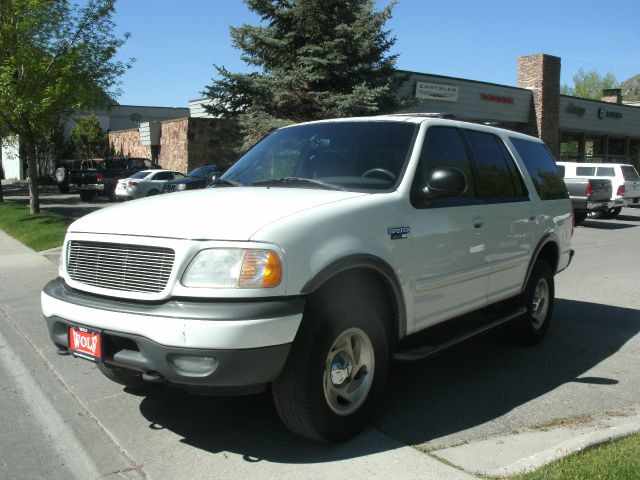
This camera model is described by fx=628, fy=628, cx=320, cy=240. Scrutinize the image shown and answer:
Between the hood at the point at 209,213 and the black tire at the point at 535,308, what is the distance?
2.64 m

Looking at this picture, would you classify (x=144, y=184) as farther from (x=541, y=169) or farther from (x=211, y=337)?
(x=211, y=337)

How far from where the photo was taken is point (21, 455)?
3713 millimetres

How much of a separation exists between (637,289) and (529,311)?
14.3 ft

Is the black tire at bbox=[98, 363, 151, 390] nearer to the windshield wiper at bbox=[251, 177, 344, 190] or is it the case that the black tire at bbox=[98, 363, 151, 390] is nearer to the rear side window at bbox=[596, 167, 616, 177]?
the windshield wiper at bbox=[251, 177, 344, 190]

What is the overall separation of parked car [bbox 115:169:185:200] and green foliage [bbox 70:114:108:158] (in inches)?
669

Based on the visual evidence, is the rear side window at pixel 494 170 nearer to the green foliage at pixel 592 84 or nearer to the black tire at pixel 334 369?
the black tire at pixel 334 369

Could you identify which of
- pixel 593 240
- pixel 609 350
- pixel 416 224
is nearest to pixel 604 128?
pixel 593 240

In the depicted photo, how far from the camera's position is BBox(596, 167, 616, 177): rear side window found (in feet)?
73.3

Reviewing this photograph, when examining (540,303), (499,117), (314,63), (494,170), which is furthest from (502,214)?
(499,117)

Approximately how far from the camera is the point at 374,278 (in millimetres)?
3842

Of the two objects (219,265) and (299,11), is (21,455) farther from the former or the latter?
(299,11)

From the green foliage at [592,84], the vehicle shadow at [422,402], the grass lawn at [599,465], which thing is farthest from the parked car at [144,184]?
the green foliage at [592,84]

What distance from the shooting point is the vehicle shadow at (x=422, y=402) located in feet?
12.3

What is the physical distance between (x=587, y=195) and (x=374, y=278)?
1656cm
